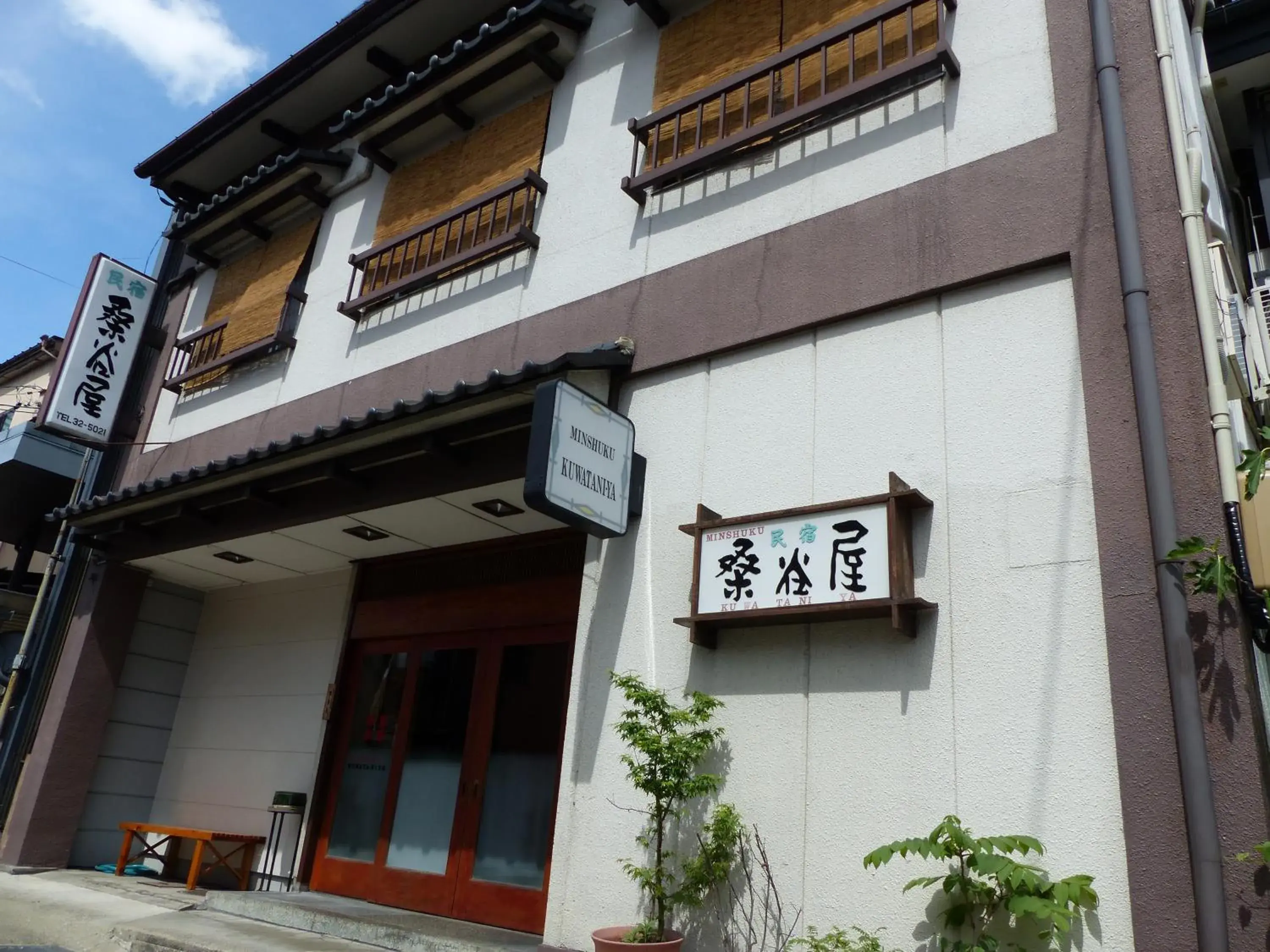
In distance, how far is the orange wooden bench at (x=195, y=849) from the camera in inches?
336

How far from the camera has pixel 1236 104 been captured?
776 cm

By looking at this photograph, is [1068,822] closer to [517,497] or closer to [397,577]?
[517,497]

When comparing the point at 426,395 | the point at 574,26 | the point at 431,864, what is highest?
the point at 574,26

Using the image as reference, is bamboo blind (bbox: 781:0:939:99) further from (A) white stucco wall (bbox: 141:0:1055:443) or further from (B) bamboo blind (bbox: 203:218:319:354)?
(B) bamboo blind (bbox: 203:218:319:354)

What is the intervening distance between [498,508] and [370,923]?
307 centimetres

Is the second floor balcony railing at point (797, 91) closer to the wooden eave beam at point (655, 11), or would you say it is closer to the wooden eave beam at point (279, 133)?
the wooden eave beam at point (655, 11)

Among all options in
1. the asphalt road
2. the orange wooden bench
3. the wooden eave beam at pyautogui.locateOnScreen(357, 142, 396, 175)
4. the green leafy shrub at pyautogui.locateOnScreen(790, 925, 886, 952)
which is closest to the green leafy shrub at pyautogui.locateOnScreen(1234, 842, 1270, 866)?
the green leafy shrub at pyautogui.locateOnScreen(790, 925, 886, 952)

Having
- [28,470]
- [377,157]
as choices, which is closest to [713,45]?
[377,157]

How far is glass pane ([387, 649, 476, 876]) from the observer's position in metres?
7.77

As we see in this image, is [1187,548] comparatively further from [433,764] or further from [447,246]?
[447,246]

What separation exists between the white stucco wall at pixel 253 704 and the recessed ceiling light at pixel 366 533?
42.3 inches

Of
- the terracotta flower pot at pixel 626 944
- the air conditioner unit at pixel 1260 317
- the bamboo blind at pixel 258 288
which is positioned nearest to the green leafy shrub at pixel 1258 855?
the terracotta flower pot at pixel 626 944

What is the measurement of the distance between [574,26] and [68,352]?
6.86 metres

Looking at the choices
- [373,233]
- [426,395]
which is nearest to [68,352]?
[373,233]
